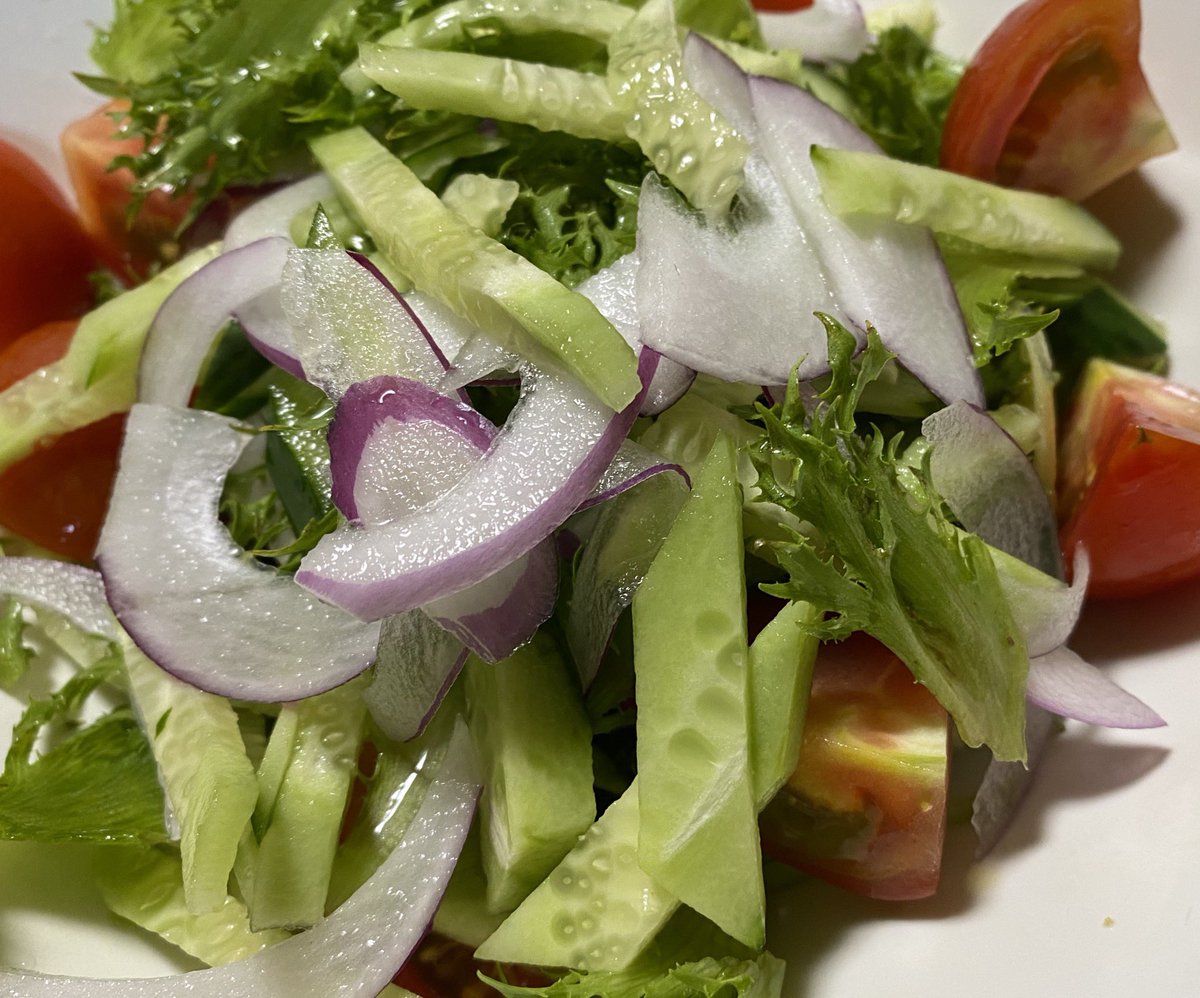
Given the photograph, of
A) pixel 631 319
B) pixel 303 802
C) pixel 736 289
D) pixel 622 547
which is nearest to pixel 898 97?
pixel 736 289

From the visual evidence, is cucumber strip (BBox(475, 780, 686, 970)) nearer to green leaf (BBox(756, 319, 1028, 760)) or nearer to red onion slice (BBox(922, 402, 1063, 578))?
green leaf (BBox(756, 319, 1028, 760))

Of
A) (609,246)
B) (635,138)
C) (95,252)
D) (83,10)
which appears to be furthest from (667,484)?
(83,10)

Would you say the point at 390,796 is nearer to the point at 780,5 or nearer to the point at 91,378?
the point at 91,378

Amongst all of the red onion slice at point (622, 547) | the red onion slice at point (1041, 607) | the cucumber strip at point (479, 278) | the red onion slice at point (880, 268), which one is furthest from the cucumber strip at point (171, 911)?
the red onion slice at point (880, 268)

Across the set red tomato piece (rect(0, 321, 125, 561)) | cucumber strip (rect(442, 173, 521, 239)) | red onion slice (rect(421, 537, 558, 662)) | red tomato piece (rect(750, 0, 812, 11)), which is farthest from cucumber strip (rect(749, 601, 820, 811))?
red tomato piece (rect(750, 0, 812, 11))

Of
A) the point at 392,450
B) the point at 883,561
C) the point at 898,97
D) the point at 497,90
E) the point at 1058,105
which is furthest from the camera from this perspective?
the point at 898,97

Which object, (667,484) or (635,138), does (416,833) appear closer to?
(667,484)
